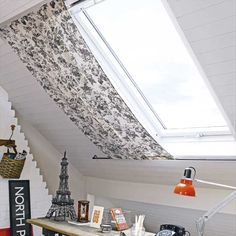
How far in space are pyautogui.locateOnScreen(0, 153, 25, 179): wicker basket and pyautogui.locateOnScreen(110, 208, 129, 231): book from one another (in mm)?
1146

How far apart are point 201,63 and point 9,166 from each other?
2.13 meters

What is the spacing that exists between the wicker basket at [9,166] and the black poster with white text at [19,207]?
0.13m

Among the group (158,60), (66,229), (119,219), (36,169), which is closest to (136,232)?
(119,219)

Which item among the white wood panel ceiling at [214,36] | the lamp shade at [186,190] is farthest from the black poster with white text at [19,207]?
the white wood panel ceiling at [214,36]

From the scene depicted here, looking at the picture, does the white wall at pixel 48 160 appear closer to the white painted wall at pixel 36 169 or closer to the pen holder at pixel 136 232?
the white painted wall at pixel 36 169

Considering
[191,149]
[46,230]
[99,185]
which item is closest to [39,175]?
[99,185]

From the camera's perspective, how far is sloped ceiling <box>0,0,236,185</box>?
71.3 inches

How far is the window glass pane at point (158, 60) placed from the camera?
2.37m

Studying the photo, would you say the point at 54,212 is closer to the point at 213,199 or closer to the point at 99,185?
the point at 99,185

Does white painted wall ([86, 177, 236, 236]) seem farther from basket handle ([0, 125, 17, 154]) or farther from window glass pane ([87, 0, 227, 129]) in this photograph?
basket handle ([0, 125, 17, 154])

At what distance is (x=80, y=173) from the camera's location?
13.8 ft

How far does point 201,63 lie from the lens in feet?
6.67

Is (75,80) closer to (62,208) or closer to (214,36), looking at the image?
(62,208)

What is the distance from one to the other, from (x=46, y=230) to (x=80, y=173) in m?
1.35
